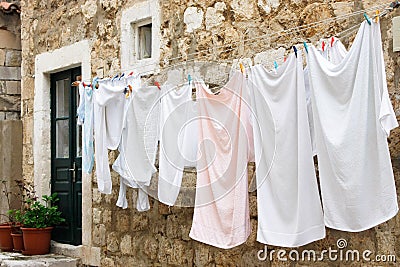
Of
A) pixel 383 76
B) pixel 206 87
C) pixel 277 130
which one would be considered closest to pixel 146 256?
pixel 206 87

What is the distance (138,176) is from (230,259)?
91cm

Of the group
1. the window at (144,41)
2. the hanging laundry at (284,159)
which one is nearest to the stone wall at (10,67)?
the window at (144,41)

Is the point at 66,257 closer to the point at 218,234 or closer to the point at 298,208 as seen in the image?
the point at 218,234

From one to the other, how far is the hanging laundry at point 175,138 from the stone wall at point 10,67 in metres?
3.93

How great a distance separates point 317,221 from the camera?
417 cm

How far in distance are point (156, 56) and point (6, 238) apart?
292 cm

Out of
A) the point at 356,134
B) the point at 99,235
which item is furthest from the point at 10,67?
the point at 356,134

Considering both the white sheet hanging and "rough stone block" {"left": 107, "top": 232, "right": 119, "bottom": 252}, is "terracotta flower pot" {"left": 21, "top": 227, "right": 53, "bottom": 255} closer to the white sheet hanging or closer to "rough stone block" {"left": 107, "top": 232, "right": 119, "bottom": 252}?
"rough stone block" {"left": 107, "top": 232, "right": 119, "bottom": 252}

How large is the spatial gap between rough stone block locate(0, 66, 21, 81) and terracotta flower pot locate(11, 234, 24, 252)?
2.09 meters

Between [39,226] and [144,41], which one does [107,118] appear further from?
[39,226]

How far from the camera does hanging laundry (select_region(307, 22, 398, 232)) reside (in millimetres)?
3822

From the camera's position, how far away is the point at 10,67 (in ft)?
28.4

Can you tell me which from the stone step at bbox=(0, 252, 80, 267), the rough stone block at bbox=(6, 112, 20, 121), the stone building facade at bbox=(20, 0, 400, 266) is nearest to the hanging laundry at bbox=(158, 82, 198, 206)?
the stone building facade at bbox=(20, 0, 400, 266)

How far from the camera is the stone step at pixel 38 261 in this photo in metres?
6.85
